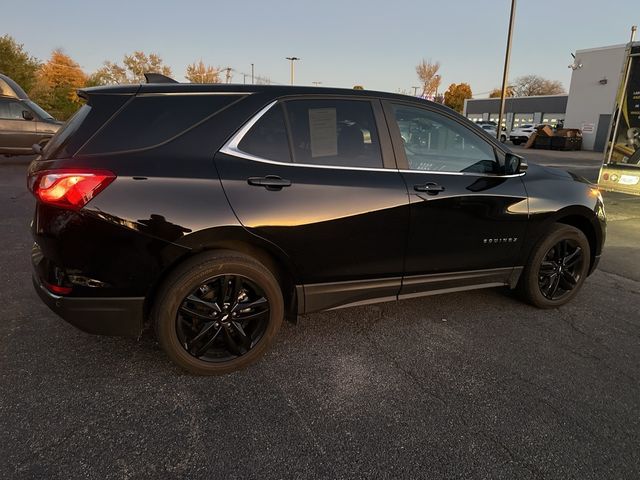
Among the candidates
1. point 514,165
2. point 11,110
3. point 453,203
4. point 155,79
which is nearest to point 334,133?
point 453,203

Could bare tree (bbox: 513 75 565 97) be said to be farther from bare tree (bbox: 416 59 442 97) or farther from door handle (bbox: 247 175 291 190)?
door handle (bbox: 247 175 291 190)

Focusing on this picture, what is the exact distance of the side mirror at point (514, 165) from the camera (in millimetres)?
3436

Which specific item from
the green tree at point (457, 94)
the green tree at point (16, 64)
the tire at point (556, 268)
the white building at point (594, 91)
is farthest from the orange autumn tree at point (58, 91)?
the green tree at point (457, 94)

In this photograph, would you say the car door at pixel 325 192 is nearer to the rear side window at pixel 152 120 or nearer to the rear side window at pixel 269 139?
the rear side window at pixel 269 139

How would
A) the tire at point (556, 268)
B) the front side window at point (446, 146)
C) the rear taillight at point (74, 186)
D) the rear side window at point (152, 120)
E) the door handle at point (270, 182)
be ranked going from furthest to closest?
the tire at point (556, 268) < the front side window at point (446, 146) < the door handle at point (270, 182) < the rear side window at point (152, 120) < the rear taillight at point (74, 186)

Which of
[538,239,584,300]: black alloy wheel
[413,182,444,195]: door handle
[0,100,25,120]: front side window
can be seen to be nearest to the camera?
[413,182,444,195]: door handle

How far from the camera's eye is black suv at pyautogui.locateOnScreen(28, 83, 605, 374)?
2406mm

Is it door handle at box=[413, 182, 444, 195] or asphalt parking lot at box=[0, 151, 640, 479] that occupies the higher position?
door handle at box=[413, 182, 444, 195]

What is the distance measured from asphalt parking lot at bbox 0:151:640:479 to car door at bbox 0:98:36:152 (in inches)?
404

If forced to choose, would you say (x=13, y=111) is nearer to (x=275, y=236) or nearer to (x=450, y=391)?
(x=275, y=236)

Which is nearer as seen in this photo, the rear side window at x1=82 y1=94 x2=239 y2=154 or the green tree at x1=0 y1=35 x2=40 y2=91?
the rear side window at x1=82 y1=94 x2=239 y2=154

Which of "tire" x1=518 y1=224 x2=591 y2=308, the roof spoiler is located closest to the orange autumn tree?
the roof spoiler

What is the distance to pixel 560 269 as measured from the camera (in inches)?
153

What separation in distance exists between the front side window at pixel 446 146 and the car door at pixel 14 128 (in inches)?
479
